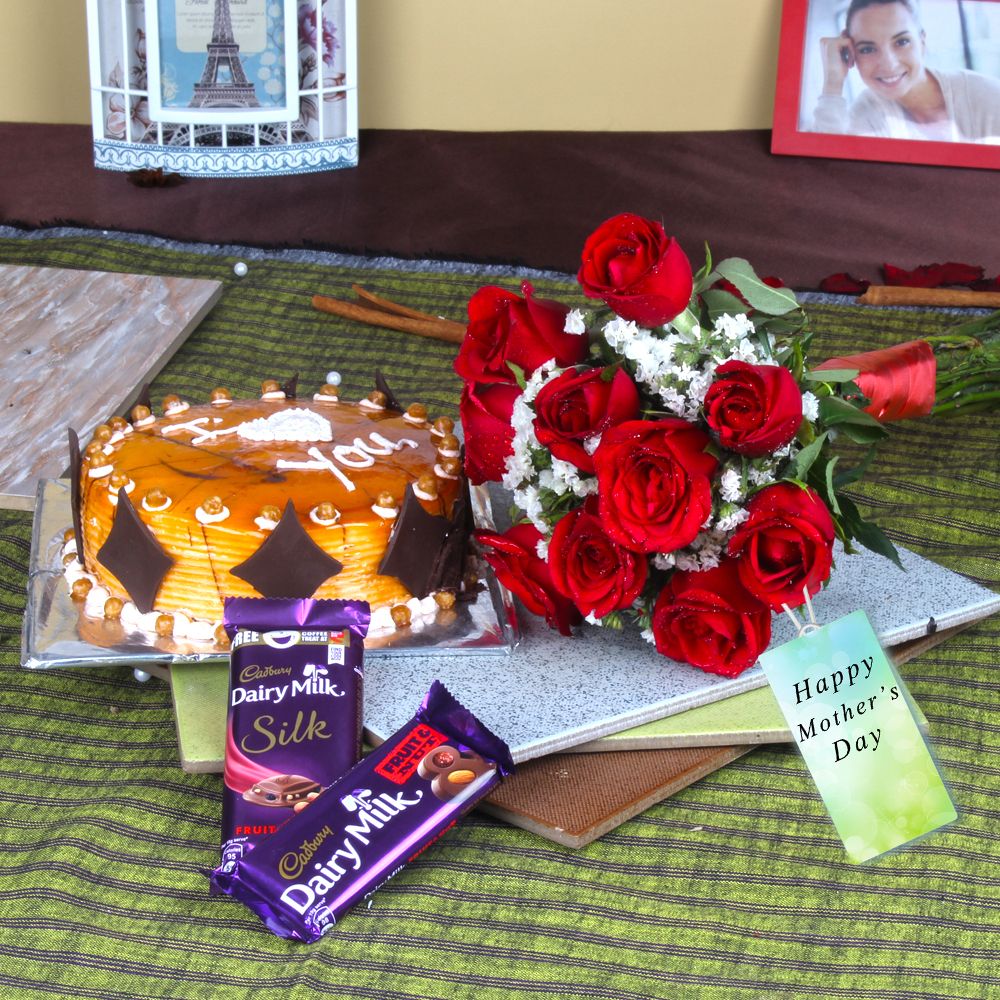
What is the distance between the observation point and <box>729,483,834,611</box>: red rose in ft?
2.67

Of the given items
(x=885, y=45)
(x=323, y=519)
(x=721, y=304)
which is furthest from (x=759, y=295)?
(x=885, y=45)

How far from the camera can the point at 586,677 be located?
3.08ft

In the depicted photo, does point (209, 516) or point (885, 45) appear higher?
point (885, 45)

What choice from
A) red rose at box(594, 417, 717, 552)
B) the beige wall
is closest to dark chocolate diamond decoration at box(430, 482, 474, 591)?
red rose at box(594, 417, 717, 552)

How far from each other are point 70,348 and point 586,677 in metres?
0.92

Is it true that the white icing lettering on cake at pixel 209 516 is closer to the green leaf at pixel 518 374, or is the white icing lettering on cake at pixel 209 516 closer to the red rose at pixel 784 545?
the green leaf at pixel 518 374

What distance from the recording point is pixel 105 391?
1.50 m

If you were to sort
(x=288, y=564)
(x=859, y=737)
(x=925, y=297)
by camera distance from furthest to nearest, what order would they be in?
1. (x=925, y=297)
2. (x=288, y=564)
3. (x=859, y=737)

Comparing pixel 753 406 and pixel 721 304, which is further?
pixel 721 304

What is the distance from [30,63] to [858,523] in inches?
82.6

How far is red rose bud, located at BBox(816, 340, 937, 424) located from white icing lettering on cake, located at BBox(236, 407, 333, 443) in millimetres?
422

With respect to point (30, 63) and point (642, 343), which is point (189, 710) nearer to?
point (642, 343)

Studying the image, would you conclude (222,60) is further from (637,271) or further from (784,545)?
(784,545)

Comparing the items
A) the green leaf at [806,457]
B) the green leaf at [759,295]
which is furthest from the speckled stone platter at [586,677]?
the green leaf at [759,295]
